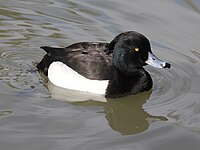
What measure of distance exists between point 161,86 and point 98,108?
1.05m

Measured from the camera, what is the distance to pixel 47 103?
6.75 m

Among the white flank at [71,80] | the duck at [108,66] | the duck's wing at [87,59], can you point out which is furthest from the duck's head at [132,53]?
the white flank at [71,80]

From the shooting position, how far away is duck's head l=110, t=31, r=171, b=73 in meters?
6.99

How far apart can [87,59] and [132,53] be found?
1.78 ft

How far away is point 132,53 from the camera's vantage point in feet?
23.3

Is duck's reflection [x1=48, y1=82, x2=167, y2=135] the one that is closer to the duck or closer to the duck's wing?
the duck

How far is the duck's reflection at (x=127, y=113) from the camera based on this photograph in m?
6.45

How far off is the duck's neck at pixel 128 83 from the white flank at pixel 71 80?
101 millimetres

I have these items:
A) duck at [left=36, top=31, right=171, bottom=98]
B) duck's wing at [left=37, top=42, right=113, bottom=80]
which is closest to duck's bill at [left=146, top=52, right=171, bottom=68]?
duck at [left=36, top=31, right=171, bottom=98]

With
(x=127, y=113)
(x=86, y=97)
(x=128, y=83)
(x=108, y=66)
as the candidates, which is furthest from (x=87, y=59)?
(x=127, y=113)

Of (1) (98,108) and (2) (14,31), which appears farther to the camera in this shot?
(2) (14,31)

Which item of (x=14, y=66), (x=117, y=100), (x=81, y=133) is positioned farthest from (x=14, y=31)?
(x=81, y=133)

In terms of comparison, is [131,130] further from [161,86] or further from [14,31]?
[14,31]

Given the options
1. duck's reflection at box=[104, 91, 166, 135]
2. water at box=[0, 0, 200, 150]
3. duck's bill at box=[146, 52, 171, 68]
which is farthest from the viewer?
duck's bill at box=[146, 52, 171, 68]
